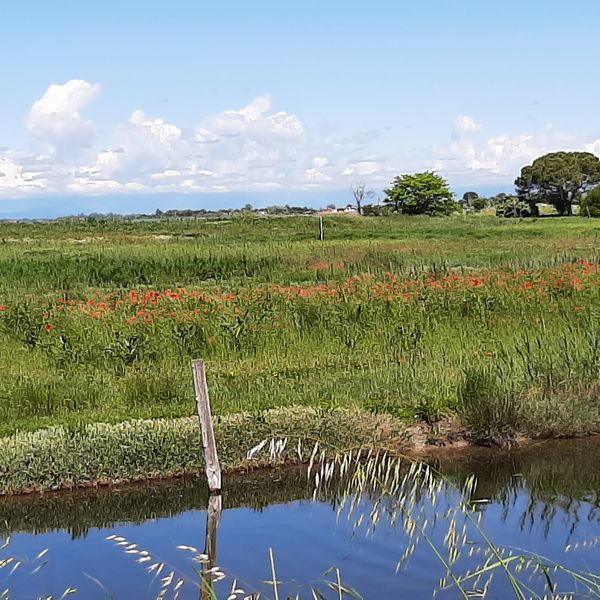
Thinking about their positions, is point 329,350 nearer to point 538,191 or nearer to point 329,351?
point 329,351

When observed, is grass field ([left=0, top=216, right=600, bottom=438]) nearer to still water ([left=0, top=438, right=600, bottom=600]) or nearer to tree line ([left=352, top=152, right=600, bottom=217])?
still water ([left=0, top=438, right=600, bottom=600])

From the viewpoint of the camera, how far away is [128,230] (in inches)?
2117

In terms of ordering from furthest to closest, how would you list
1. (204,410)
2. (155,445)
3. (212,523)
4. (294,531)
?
(155,445)
(204,410)
(212,523)
(294,531)

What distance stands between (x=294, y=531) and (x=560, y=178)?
213ft

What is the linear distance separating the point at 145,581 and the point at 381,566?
1.81 metres

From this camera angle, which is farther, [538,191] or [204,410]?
[538,191]

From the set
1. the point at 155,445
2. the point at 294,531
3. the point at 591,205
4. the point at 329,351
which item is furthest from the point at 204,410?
the point at 591,205

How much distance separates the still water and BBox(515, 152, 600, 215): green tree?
61072 millimetres

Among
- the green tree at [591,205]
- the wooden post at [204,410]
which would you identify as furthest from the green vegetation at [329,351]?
the green tree at [591,205]

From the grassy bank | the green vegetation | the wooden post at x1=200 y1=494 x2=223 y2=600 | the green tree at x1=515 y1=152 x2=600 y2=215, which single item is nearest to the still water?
the wooden post at x1=200 y1=494 x2=223 y2=600

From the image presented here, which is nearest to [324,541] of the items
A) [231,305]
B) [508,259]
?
[231,305]

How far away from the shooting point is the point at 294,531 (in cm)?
848

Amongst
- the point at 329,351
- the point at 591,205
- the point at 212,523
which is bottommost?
the point at 212,523

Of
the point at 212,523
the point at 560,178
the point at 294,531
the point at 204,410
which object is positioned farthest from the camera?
the point at 560,178
